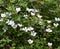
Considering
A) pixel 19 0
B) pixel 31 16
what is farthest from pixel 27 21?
pixel 19 0

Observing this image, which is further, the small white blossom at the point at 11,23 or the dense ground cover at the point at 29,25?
the small white blossom at the point at 11,23

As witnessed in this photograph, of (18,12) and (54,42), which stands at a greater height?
(18,12)

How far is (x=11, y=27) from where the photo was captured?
425 cm

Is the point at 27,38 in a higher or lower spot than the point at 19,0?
lower

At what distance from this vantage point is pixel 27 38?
4.16 metres

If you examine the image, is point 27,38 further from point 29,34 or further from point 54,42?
point 54,42

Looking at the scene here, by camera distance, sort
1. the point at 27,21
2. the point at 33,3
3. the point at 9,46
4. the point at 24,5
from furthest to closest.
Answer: the point at 33,3, the point at 24,5, the point at 27,21, the point at 9,46

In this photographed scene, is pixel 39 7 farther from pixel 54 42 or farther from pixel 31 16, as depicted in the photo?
pixel 54 42

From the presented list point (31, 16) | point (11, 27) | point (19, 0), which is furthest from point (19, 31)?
point (19, 0)

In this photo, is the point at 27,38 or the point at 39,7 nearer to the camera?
the point at 27,38

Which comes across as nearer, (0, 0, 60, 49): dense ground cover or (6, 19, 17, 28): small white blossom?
(0, 0, 60, 49): dense ground cover

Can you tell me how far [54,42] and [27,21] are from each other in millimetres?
603

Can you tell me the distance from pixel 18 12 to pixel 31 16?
26 centimetres

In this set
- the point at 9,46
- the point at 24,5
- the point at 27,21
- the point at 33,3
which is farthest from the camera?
the point at 33,3
